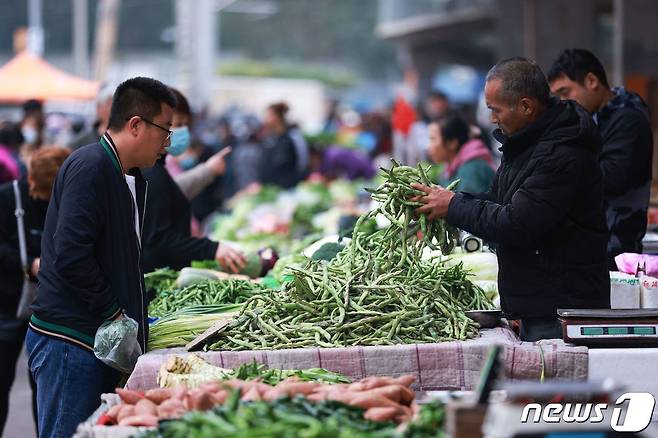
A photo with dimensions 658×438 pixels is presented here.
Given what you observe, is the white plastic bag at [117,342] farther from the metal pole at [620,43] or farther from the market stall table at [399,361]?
the metal pole at [620,43]

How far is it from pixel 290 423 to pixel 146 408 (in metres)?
0.78

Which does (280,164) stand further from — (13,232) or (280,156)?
(13,232)

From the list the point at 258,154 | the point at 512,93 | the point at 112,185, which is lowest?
the point at 258,154

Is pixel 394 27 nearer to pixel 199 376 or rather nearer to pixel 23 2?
pixel 199 376

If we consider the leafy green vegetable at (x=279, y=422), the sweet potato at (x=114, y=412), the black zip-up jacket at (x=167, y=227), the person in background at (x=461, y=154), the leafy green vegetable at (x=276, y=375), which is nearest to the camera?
the leafy green vegetable at (x=279, y=422)

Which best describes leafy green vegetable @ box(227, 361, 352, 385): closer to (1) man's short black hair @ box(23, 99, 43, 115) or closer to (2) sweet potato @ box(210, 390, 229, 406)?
(2) sweet potato @ box(210, 390, 229, 406)

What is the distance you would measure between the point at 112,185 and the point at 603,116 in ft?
10.5

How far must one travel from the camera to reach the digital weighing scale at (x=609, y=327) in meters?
4.91

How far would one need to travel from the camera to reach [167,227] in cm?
718

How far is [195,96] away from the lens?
30.7 metres

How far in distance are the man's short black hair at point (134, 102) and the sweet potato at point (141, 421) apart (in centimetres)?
150

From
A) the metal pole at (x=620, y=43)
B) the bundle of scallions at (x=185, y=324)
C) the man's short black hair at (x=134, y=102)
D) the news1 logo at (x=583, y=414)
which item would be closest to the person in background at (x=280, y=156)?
the metal pole at (x=620, y=43)

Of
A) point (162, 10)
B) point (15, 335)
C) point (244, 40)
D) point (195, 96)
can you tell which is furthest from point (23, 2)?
point (15, 335)

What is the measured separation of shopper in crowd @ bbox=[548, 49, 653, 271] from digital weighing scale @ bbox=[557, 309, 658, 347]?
5.77 feet
